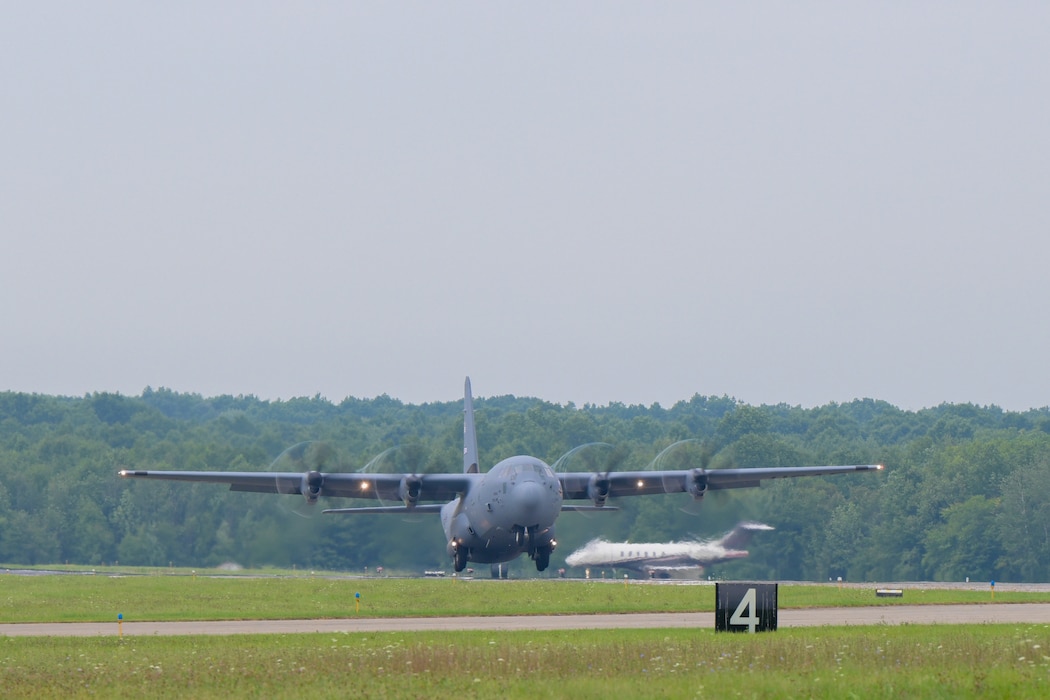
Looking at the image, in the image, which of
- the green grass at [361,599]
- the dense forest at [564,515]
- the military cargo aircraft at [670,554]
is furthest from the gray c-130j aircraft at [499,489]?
the military cargo aircraft at [670,554]

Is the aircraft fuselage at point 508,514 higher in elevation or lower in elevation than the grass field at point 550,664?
higher

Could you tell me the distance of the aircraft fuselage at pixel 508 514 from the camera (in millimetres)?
57094

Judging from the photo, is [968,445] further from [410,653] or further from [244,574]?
[410,653]

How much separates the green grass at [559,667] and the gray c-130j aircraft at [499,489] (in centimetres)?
2356

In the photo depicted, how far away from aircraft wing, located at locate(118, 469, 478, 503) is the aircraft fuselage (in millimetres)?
1713

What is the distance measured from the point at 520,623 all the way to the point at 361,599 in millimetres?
12016

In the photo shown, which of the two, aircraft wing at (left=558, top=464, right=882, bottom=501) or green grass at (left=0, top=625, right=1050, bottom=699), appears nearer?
green grass at (left=0, top=625, right=1050, bottom=699)

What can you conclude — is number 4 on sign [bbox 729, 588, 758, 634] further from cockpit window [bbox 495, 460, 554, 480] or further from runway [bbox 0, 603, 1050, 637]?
cockpit window [bbox 495, 460, 554, 480]

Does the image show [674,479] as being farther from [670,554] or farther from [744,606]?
[744,606]

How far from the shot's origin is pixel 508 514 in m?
57.8

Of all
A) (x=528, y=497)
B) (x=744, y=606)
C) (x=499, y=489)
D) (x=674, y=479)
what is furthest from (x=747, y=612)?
(x=674, y=479)

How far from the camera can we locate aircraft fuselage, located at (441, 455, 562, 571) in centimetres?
5709

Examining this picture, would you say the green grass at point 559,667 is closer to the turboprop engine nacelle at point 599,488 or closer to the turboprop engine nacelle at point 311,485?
the turboprop engine nacelle at point 311,485

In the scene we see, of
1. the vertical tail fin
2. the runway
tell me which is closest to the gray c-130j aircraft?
the vertical tail fin
